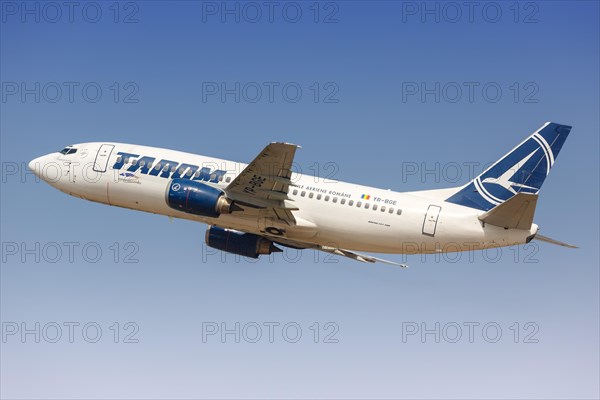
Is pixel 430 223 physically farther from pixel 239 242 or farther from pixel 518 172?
pixel 239 242

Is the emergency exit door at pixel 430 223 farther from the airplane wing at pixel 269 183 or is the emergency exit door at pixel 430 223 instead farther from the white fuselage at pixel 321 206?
the airplane wing at pixel 269 183

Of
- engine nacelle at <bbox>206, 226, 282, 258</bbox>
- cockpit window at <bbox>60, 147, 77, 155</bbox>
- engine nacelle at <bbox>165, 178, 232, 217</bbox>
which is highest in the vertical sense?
Result: cockpit window at <bbox>60, 147, 77, 155</bbox>

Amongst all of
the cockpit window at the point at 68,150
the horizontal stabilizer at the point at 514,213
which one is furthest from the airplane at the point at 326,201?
the cockpit window at the point at 68,150

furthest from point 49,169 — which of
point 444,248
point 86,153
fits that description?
point 444,248

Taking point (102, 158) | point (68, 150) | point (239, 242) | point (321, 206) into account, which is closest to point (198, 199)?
point (239, 242)

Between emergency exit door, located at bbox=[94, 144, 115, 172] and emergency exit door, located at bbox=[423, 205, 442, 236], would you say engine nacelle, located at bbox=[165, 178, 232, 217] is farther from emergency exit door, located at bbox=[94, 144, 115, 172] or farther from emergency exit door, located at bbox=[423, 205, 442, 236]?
emergency exit door, located at bbox=[423, 205, 442, 236]

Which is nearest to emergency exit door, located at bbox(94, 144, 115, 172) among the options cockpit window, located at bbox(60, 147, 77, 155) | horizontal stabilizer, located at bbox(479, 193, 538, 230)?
cockpit window, located at bbox(60, 147, 77, 155)

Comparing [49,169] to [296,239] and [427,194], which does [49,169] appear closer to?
[296,239]

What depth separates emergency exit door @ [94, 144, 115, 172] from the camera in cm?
5116

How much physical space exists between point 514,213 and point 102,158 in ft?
79.1

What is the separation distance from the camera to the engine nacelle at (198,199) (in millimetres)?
46156

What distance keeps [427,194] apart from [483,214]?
4.49 m

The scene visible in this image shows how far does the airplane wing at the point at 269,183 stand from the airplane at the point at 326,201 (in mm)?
54

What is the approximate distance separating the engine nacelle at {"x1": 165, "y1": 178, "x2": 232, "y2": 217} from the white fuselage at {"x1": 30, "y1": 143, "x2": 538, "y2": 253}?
49.9 inches
